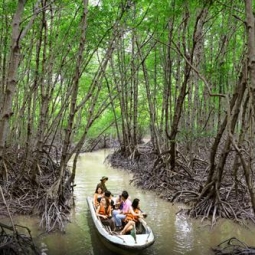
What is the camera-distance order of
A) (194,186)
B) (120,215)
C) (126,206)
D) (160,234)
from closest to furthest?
(120,215), (126,206), (160,234), (194,186)

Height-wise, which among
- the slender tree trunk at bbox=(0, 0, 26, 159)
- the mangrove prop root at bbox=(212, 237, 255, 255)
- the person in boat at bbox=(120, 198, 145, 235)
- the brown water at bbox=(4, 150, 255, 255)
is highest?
the slender tree trunk at bbox=(0, 0, 26, 159)

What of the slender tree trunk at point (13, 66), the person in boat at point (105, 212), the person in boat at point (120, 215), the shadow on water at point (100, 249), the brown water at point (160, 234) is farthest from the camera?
the person in boat at point (105, 212)

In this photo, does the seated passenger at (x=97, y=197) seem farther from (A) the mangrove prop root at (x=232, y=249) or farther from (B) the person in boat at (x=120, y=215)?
(A) the mangrove prop root at (x=232, y=249)

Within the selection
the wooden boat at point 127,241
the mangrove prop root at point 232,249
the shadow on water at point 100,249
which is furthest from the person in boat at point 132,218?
the mangrove prop root at point 232,249

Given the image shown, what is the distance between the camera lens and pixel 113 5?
395 inches

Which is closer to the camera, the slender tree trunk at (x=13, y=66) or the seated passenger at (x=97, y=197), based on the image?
the slender tree trunk at (x=13, y=66)

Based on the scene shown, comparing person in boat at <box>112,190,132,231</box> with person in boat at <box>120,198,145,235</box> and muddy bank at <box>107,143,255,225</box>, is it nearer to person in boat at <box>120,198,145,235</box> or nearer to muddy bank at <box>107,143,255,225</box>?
person in boat at <box>120,198,145,235</box>

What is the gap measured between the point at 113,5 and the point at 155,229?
6.13 meters

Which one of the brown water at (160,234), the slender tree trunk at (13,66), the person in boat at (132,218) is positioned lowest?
the brown water at (160,234)

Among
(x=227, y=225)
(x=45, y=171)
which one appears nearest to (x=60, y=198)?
(x=45, y=171)

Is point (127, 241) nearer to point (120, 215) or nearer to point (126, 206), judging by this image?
point (120, 215)

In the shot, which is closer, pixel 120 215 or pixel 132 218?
pixel 132 218

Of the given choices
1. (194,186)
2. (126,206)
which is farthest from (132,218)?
(194,186)

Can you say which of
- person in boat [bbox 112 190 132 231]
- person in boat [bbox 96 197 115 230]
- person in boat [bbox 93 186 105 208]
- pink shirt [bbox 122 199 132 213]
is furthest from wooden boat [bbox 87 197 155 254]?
person in boat [bbox 93 186 105 208]
